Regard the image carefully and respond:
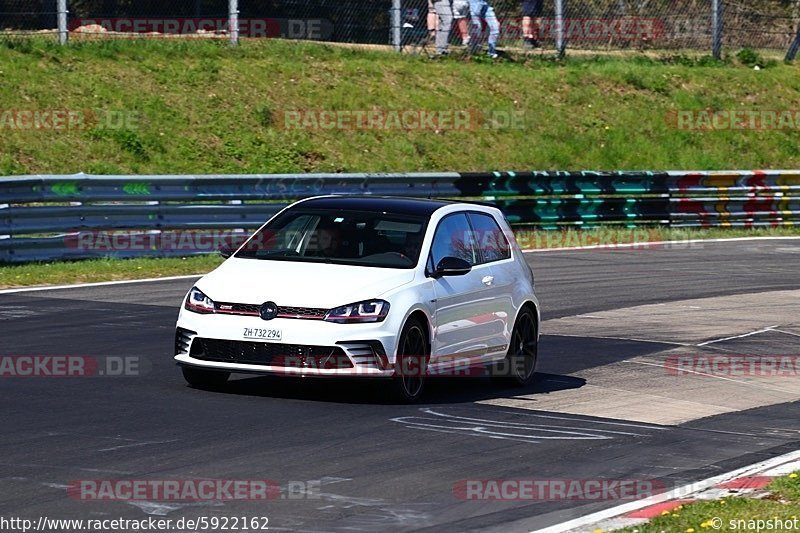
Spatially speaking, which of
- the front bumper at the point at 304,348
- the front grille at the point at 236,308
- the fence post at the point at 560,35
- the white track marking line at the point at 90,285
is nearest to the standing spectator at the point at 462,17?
the fence post at the point at 560,35

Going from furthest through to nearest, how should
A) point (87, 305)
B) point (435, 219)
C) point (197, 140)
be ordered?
point (197, 140) → point (87, 305) → point (435, 219)

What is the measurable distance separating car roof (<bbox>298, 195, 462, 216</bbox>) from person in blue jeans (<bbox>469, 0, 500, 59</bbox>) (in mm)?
21683

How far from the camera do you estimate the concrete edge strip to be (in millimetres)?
7557

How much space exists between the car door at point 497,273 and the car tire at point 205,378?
2237 millimetres

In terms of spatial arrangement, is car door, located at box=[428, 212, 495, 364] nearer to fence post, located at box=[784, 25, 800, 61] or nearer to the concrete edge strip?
the concrete edge strip

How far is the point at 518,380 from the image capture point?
497 inches

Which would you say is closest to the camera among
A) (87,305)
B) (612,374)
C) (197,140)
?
(612,374)

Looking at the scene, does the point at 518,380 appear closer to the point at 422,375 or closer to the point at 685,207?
the point at 422,375

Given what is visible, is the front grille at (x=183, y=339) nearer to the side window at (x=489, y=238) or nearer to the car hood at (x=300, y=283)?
the car hood at (x=300, y=283)

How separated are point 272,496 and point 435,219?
4.52m

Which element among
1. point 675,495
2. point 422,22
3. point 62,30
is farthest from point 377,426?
point 422,22

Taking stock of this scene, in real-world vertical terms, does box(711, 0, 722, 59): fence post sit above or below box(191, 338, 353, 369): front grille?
above

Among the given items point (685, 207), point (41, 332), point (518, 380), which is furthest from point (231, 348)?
point (685, 207)

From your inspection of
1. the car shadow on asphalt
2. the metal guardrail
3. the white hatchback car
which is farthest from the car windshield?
the metal guardrail
